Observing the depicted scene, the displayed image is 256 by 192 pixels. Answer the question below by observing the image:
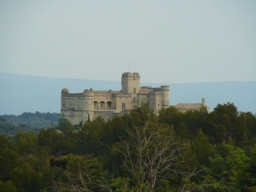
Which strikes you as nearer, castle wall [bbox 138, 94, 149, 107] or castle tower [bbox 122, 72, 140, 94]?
castle wall [bbox 138, 94, 149, 107]

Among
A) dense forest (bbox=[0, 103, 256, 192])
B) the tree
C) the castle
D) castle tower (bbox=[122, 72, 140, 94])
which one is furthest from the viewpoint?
castle tower (bbox=[122, 72, 140, 94])

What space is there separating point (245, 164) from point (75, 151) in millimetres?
17783

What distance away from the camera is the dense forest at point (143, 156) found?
102 feet

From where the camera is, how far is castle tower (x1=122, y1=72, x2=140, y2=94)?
8594 centimetres

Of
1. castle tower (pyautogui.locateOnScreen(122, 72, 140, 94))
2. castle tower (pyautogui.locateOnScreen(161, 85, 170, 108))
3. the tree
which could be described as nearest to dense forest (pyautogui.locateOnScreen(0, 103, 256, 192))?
the tree

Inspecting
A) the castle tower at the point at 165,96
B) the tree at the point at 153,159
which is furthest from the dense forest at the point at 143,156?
the castle tower at the point at 165,96

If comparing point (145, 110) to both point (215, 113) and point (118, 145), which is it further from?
point (118, 145)

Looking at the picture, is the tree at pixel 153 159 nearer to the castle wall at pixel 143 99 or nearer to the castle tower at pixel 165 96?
the castle tower at pixel 165 96

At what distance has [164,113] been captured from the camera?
57781 mm

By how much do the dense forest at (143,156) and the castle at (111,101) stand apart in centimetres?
2489

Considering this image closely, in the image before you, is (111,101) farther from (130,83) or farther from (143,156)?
(143,156)

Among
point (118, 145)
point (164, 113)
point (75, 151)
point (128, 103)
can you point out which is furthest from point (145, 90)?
point (118, 145)

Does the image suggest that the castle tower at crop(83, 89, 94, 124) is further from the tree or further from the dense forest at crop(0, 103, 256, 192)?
the tree

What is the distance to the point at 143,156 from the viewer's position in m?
38.0
